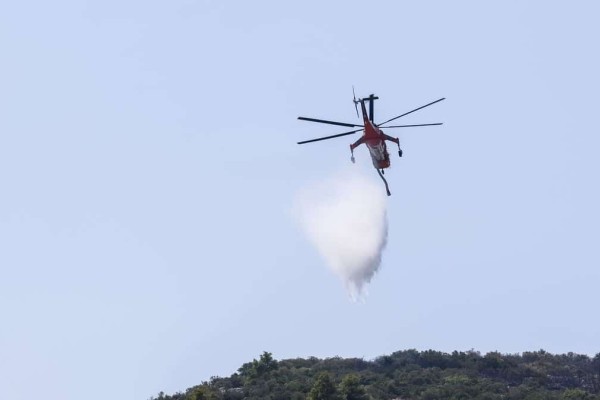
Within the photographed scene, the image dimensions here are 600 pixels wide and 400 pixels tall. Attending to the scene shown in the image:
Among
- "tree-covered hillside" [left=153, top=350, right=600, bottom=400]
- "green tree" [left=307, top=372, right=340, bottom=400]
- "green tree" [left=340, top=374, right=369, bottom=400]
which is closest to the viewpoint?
"green tree" [left=307, top=372, right=340, bottom=400]

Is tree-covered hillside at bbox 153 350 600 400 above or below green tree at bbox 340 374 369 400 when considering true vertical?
above

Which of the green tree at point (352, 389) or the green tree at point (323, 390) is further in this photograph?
the green tree at point (352, 389)

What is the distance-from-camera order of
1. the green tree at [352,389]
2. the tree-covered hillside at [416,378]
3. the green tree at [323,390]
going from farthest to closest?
the tree-covered hillside at [416,378], the green tree at [352,389], the green tree at [323,390]

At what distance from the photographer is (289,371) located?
9656cm

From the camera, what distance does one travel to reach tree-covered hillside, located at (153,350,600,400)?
3425 inches

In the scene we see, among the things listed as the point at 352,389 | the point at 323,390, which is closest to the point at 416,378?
the point at 352,389

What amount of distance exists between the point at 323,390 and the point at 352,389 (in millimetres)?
2427

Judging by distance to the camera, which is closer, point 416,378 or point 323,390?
point 323,390

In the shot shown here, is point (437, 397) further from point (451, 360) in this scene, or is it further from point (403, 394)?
point (451, 360)

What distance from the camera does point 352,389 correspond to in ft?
276

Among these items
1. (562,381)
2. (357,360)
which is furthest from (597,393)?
(357,360)

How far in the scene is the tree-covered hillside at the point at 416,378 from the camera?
87.0 meters

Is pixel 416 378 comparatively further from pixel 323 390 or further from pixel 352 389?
pixel 323 390

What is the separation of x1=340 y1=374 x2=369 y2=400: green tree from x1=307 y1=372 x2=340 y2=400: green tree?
0.77 m
